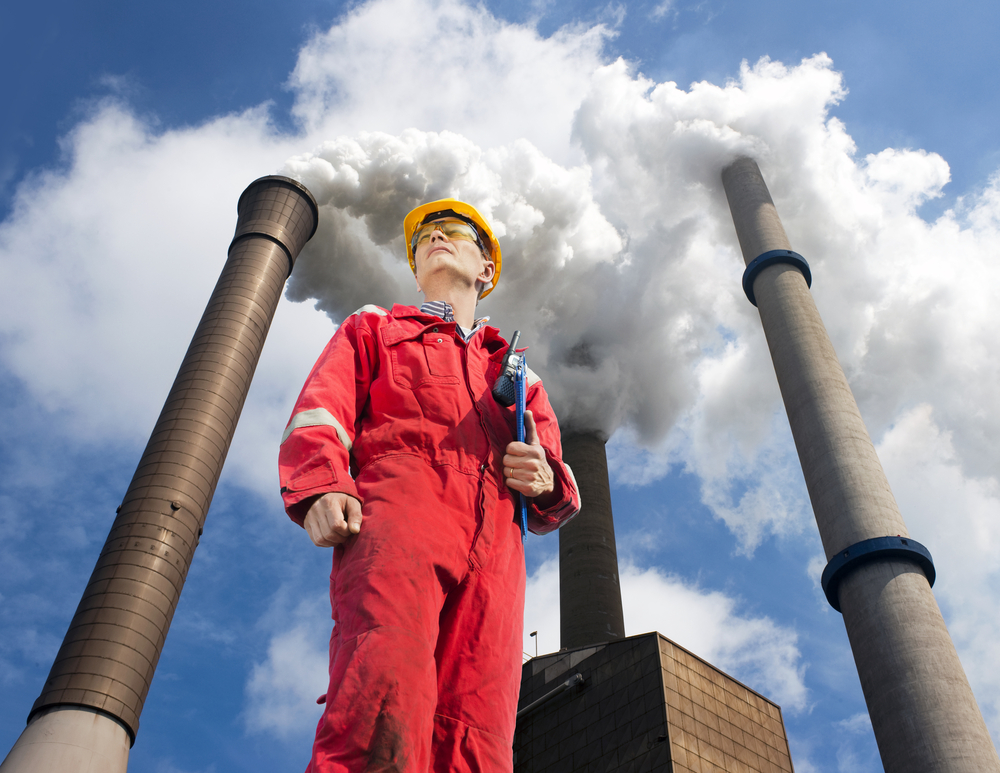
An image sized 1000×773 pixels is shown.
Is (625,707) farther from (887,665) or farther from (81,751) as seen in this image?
(81,751)

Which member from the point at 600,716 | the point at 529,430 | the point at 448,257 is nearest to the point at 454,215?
the point at 448,257

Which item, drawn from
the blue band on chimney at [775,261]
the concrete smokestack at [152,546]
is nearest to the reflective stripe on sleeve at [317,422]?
the concrete smokestack at [152,546]

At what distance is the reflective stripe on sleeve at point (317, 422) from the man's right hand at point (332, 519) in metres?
0.23

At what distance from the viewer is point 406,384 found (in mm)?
2666

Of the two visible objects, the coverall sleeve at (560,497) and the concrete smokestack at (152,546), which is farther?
the concrete smokestack at (152,546)

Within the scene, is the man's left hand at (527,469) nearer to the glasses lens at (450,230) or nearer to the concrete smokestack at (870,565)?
the glasses lens at (450,230)

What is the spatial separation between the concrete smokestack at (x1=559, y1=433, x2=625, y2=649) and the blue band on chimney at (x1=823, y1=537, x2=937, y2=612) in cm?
676

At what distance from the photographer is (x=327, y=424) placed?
2398 millimetres

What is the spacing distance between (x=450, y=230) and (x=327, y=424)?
1438 mm

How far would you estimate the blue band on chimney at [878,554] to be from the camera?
12.4 metres

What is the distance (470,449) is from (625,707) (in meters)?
11.2

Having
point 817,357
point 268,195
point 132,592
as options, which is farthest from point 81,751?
point 817,357

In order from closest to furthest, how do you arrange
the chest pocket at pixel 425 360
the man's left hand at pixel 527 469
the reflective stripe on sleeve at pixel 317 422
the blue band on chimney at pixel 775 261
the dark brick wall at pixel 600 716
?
1. the reflective stripe on sleeve at pixel 317 422
2. the man's left hand at pixel 527 469
3. the chest pocket at pixel 425 360
4. the dark brick wall at pixel 600 716
5. the blue band on chimney at pixel 775 261

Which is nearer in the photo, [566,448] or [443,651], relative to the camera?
[443,651]
